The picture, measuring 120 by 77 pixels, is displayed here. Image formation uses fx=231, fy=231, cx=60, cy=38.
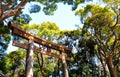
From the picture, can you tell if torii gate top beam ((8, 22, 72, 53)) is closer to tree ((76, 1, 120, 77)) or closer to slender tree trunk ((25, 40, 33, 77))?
slender tree trunk ((25, 40, 33, 77))

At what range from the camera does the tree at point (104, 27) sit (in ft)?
62.8

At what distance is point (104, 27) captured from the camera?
1997 cm

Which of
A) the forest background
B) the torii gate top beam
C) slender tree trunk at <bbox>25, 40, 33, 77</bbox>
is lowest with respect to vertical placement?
slender tree trunk at <bbox>25, 40, 33, 77</bbox>

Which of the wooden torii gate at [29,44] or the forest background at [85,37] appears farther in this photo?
the forest background at [85,37]

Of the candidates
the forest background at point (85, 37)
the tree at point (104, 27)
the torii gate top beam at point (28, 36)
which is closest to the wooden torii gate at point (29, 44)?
the torii gate top beam at point (28, 36)

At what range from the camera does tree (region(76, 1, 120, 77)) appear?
19141 millimetres

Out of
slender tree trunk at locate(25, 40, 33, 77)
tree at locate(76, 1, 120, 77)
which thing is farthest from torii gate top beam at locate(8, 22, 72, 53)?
tree at locate(76, 1, 120, 77)

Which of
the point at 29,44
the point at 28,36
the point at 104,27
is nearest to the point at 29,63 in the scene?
the point at 29,44

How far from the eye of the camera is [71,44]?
23.5m

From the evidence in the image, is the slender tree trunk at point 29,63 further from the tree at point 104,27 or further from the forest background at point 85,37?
the tree at point 104,27

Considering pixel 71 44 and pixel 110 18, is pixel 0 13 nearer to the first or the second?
pixel 110 18

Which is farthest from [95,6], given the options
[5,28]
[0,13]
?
[0,13]

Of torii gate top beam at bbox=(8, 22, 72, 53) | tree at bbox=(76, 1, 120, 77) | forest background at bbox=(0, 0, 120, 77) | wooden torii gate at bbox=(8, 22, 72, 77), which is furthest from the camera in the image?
tree at bbox=(76, 1, 120, 77)

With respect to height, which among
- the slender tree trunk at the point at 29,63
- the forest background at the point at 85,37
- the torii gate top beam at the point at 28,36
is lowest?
the slender tree trunk at the point at 29,63
